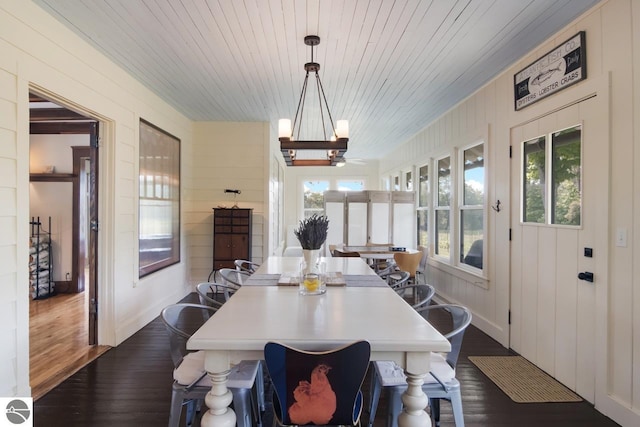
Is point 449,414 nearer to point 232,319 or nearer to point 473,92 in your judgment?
point 232,319

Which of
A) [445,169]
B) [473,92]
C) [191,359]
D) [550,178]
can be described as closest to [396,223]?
[445,169]

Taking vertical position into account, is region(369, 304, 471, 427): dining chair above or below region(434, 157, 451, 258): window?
below

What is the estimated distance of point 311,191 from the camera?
999cm

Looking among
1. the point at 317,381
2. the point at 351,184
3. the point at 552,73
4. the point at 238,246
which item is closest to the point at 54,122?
the point at 238,246

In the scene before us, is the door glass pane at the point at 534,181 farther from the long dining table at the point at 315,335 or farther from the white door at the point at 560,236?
the long dining table at the point at 315,335

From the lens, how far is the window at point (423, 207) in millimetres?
6027

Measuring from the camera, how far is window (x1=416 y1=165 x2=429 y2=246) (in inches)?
237

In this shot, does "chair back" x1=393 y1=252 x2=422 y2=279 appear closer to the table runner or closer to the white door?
the white door

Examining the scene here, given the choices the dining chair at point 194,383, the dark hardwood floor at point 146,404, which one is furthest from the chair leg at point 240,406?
the dark hardwood floor at point 146,404

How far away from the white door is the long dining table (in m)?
1.57

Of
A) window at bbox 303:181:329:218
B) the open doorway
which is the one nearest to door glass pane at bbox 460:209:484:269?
the open doorway

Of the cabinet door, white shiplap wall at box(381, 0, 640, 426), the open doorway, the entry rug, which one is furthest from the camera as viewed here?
the cabinet door

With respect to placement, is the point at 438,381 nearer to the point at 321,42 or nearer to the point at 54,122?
the point at 321,42

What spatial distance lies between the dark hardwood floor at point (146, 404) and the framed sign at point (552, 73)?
2358 mm
